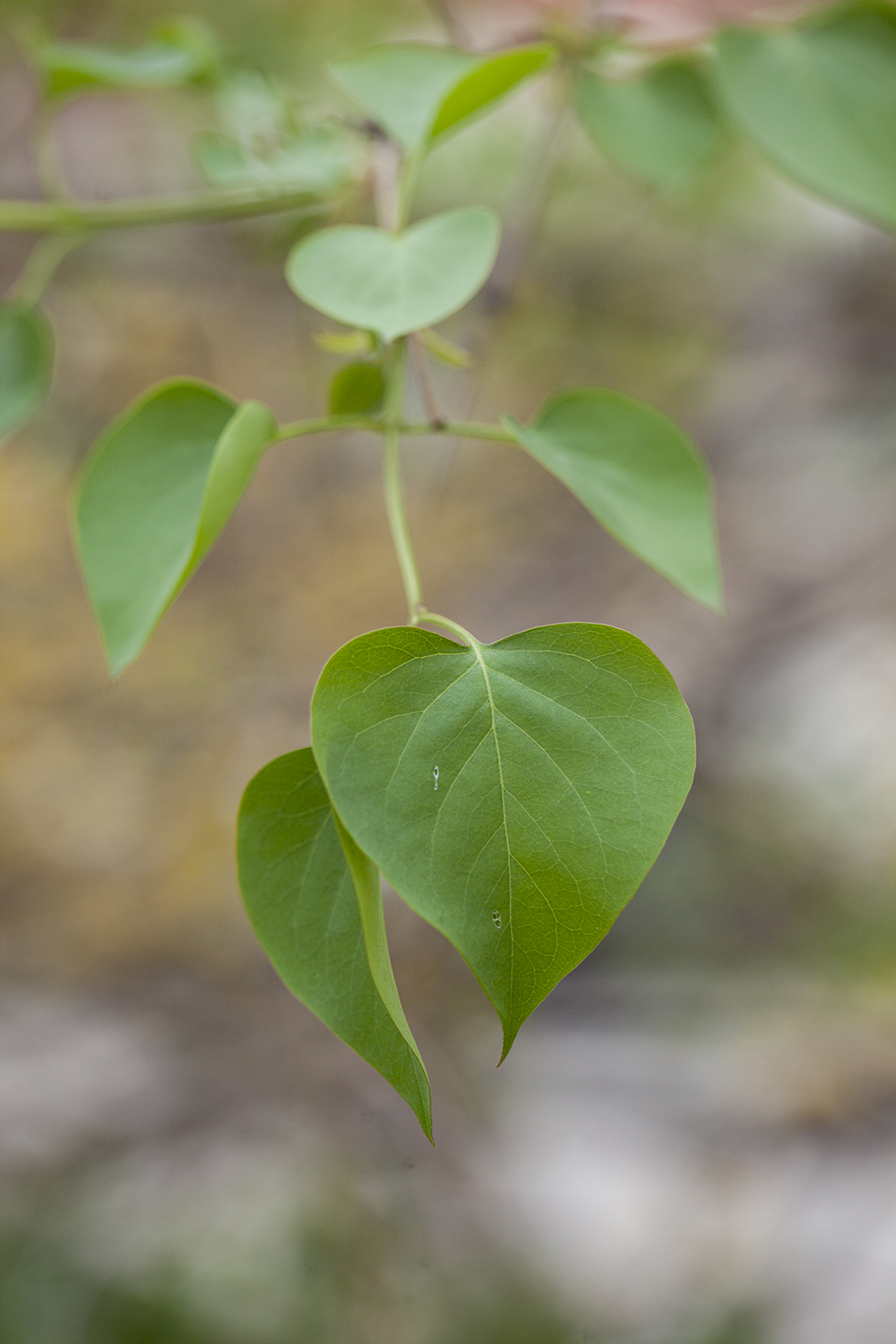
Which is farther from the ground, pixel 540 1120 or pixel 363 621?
pixel 363 621

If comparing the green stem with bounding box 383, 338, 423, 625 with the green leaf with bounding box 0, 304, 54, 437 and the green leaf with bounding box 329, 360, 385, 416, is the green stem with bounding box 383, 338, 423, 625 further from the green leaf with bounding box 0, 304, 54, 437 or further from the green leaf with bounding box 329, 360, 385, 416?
the green leaf with bounding box 0, 304, 54, 437

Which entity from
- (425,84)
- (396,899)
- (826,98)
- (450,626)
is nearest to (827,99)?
(826,98)

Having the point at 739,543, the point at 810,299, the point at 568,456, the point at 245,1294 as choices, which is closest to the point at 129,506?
the point at 568,456

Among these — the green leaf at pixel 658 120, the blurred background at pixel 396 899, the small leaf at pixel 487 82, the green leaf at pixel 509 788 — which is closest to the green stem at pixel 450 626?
the green leaf at pixel 509 788

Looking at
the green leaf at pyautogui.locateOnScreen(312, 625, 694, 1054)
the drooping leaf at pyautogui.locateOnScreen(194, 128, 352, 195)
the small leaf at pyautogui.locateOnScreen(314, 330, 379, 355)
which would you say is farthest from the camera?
the drooping leaf at pyautogui.locateOnScreen(194, 128, 352, 195)

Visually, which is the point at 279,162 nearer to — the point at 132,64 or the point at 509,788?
the point at 132,64

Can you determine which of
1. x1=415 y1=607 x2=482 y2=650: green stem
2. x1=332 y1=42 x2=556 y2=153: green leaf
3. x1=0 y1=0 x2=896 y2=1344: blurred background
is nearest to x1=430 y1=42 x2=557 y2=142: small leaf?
x1=332 y1=42 x2=556 y2=153: green leaf

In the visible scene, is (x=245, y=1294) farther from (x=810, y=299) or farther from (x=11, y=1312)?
(x=810, y=299)

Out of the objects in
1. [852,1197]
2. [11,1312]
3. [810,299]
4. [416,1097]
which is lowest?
[11,1312]

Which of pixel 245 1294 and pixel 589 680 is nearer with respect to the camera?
pixel 589 680
